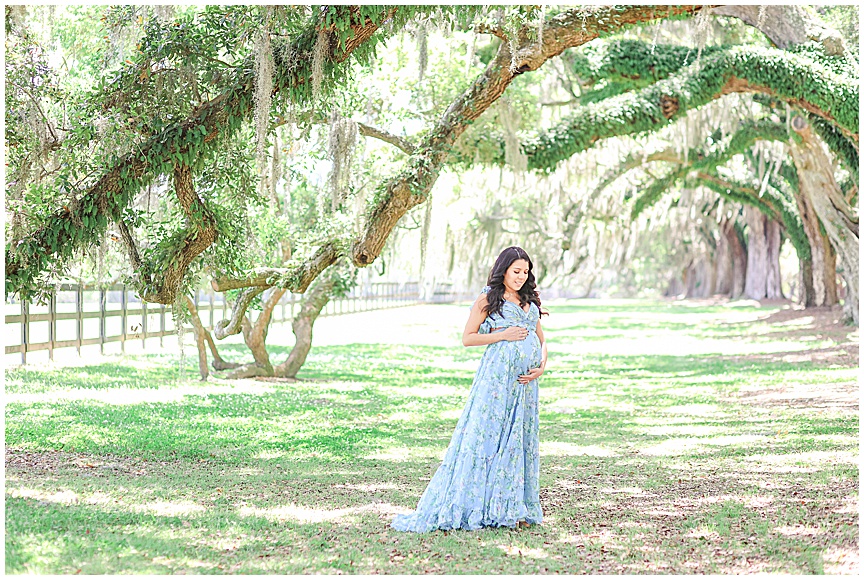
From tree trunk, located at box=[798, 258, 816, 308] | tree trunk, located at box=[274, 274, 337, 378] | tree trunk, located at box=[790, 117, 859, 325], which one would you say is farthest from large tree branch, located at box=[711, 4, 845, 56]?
tree trunk, located at box=[798, 258, 816, 308]

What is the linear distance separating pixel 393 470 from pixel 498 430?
204 centimetres

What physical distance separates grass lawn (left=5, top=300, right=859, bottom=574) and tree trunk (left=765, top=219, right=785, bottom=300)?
2321cm

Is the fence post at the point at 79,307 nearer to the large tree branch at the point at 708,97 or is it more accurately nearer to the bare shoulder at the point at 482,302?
the large tree branch at the point at 708,97

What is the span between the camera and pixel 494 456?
5.29 metres

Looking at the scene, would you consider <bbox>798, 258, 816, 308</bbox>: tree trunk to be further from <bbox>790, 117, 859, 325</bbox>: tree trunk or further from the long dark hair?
the long dark hair

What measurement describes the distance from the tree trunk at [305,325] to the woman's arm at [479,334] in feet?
25.6

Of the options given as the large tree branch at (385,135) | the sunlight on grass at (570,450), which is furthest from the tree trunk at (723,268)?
the sunlight on grass at (570,450)

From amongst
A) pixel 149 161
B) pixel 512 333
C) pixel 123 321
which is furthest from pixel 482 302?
pixel 123 321

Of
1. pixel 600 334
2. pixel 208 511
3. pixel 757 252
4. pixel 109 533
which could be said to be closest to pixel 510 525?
pixel 208 511

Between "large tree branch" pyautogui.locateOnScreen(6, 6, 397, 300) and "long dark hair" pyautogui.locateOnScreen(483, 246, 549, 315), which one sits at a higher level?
"large tree branch" pyautogui.locateOnScreen(6, 6, 397, 300)

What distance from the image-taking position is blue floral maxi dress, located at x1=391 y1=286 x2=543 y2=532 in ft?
17.2

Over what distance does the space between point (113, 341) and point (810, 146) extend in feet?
41.0

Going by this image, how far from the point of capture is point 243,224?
340 inches

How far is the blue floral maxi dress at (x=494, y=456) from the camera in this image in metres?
5.25
